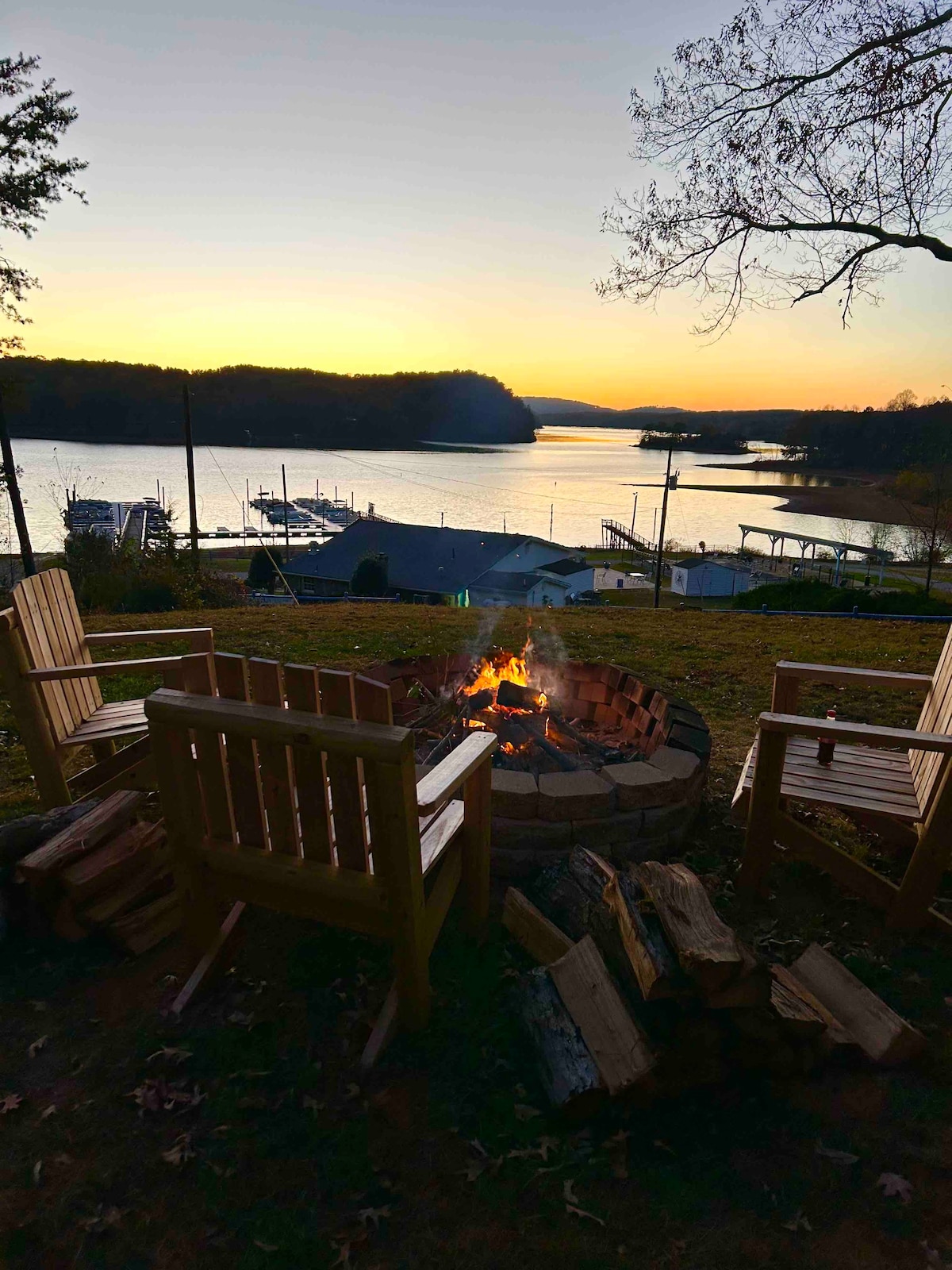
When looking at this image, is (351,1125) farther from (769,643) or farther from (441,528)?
(441,528)

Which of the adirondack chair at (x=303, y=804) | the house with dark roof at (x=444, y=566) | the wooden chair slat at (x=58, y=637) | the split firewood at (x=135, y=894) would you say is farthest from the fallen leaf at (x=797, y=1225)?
the house with dark roof at (x=444, y=566)

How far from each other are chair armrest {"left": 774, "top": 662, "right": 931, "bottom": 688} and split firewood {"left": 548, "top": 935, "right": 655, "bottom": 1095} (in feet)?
6.38

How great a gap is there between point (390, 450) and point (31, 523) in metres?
79.5

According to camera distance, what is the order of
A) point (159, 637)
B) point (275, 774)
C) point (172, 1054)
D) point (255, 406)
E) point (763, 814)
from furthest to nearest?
point (255, 406)
point (159, 637)
point (763, 814)
point (172, 1054)
point (275, 774)

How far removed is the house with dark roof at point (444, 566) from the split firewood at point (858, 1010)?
100 feet

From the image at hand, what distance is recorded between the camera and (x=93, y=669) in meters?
3.37

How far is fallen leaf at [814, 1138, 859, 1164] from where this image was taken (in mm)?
2061

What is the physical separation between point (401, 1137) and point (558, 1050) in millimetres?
541

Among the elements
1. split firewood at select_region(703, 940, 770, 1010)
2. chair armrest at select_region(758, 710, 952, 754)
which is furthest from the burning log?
split firewood at select_region(703, 940, 770, 1010)

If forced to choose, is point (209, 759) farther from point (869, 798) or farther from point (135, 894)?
point (869, 798)

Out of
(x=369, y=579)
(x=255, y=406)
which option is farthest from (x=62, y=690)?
(x=255, y=406)

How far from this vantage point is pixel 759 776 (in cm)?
312

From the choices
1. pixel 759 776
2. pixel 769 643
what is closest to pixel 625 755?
pixel 759 776

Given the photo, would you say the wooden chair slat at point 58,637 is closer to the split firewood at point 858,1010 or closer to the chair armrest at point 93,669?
the chair armrest at point 93,669
